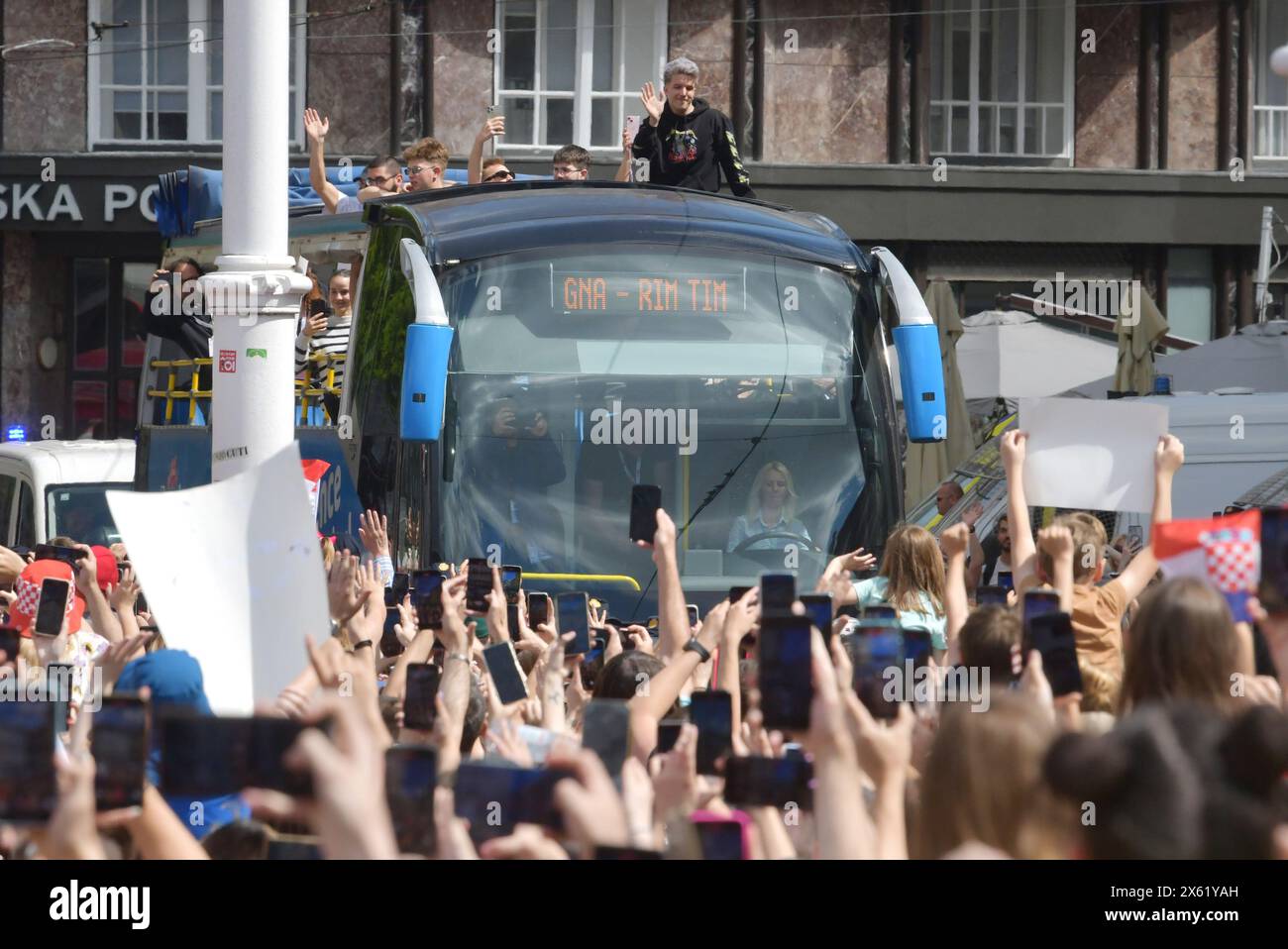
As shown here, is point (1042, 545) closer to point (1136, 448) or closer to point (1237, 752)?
point (1136, 448)

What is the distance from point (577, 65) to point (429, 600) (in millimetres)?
18042

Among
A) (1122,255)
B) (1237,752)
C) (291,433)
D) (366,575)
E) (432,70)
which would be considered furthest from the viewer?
(1122,255)

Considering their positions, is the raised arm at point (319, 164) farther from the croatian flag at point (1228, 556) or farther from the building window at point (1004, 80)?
the building window at point (1004, 80)

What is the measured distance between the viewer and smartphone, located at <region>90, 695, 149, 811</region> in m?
3.07

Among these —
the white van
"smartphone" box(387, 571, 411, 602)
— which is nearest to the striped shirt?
the white van

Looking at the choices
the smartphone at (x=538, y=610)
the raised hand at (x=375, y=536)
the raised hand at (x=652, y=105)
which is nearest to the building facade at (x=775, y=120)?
the raised hand at (x=652, y=105)

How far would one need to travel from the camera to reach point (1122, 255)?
2425cm

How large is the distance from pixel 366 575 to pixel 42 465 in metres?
7.85

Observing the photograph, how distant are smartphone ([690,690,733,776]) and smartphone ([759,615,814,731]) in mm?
156

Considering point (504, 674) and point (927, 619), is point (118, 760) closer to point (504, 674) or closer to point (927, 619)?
point (504, 674)

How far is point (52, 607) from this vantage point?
5988 mm

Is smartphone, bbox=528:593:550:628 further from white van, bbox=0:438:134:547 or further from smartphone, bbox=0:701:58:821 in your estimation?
white van, bbox=0:438:134:547
